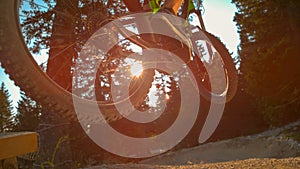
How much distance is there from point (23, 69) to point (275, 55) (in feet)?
30.2

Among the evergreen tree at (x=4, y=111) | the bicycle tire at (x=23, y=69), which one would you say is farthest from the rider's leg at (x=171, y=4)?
the evergreen tree at (x=4, y=111)

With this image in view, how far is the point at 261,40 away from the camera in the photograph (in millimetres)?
10766

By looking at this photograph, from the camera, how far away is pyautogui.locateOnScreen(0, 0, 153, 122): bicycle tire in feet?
4.97

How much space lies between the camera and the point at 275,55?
9.43 m

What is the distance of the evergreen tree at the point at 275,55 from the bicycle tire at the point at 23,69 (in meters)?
8.61

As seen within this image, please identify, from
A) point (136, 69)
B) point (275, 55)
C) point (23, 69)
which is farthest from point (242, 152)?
point (23, 69)

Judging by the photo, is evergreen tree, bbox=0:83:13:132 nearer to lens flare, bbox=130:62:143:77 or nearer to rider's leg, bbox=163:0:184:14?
lens flare, bbox=130:62:143:77

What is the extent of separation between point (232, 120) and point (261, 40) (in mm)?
4851

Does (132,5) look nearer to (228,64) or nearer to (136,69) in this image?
(136,69)

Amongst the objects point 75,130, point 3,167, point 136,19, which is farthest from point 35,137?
point 75,130

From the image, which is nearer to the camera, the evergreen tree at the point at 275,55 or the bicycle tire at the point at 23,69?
the bicycle tire at the point at 23,69

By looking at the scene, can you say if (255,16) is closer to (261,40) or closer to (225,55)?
(261,40)

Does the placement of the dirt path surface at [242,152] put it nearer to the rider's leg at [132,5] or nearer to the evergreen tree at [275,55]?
the evergreen tree at [275,55]

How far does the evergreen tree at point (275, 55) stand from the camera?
29.8 ft
